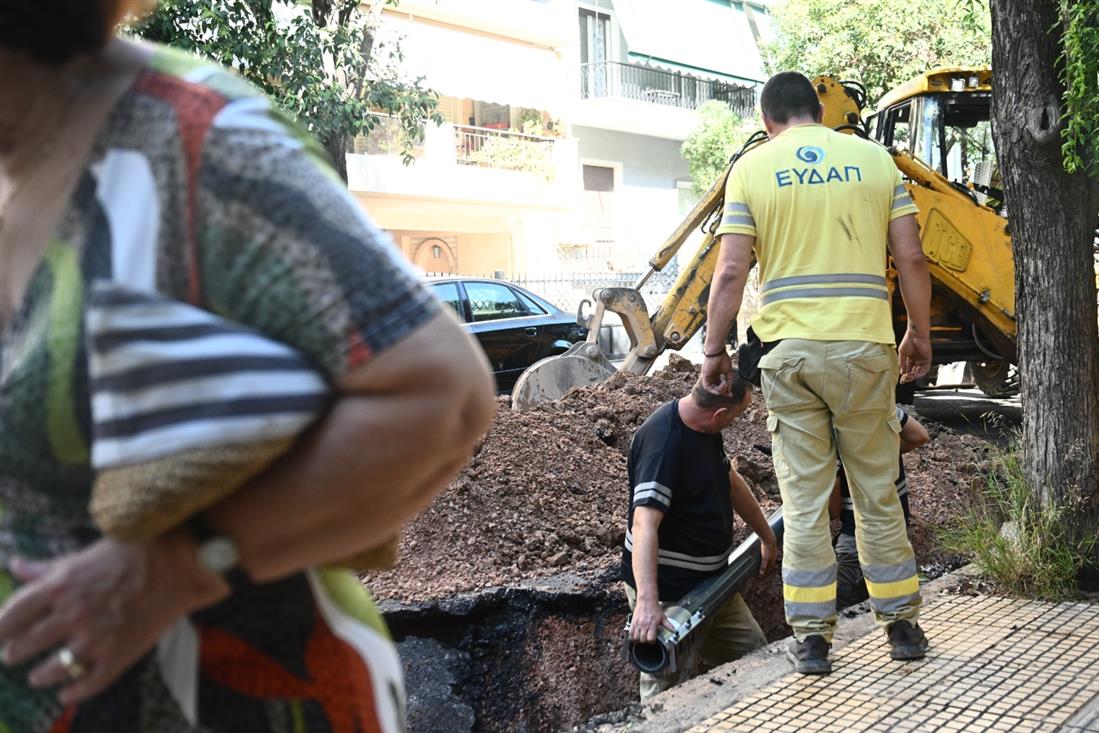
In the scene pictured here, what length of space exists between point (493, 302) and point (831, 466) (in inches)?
330

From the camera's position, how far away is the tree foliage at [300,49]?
10.0 metres

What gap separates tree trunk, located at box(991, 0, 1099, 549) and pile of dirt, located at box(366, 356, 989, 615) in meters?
1.20

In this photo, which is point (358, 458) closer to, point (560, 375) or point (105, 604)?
point (105, 604)

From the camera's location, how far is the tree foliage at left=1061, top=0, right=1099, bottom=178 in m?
4.75

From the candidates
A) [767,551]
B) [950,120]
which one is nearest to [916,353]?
[767,551]

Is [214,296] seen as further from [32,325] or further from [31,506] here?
[31,506]

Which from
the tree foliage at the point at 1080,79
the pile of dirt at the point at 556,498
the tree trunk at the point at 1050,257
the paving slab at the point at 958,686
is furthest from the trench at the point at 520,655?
the tree foliage at the point at 1080,79

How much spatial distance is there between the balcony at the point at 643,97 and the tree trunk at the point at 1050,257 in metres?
23.7

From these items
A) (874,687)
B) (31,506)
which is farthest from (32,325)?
(874,687)

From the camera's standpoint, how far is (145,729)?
1.13 metres

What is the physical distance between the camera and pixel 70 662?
1.07 m

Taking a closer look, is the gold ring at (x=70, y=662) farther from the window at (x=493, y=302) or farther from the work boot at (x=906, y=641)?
the window at (x=493, y=302)

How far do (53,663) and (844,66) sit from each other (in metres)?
22.1

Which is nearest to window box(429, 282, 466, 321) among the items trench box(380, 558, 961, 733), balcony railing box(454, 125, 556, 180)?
trench box(380, 558, 961, 733)
